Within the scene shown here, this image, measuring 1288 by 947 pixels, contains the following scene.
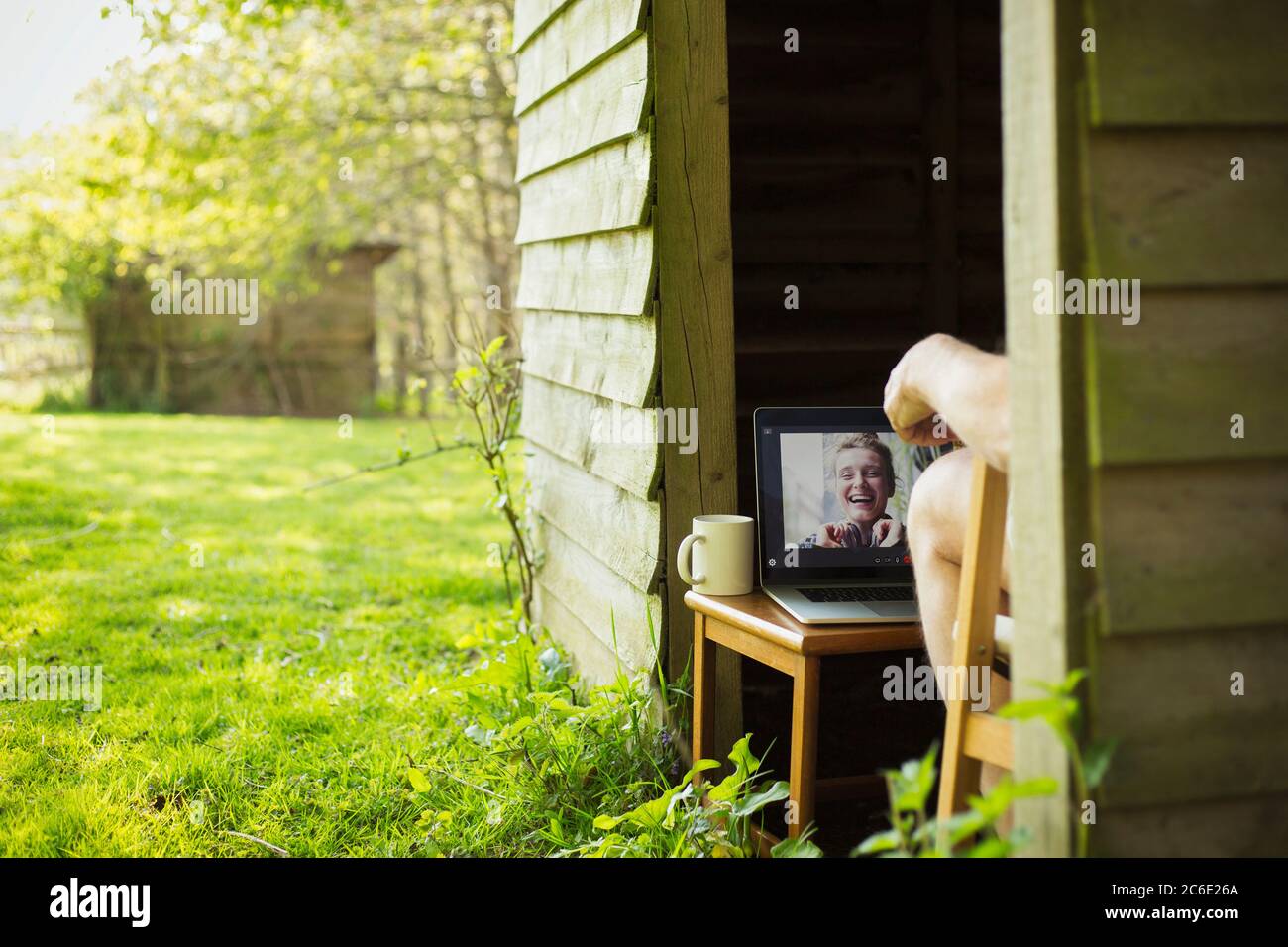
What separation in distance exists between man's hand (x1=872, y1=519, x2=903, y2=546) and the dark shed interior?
0.84 metres

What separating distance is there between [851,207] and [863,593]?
146cm

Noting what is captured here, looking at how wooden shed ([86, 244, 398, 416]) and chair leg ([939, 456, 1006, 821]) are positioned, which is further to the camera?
wooden shed ([86, 244, 398, 416])

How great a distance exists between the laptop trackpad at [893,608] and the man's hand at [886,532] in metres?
0.26

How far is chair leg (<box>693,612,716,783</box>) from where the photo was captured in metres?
2.48

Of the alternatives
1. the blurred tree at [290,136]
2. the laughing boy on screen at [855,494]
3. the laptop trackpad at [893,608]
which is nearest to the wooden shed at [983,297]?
the laughing boy on screen at [855,494]

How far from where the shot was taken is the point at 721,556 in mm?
2479

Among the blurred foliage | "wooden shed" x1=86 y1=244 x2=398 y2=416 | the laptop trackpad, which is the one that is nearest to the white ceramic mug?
the laptop trackpad

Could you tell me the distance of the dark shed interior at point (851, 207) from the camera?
11.0ft

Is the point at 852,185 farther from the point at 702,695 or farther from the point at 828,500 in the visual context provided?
the point at 702,695

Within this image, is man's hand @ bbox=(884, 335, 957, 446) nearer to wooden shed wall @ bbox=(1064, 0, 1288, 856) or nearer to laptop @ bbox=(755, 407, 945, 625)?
wooden shed wall @ bbox=(1064, 0, 1288, 856)

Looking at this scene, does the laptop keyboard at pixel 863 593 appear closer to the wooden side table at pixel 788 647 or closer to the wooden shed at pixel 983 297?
the wooden side table at pixel 788 647

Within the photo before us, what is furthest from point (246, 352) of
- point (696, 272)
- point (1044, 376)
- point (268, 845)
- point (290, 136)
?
point (1044, 376)

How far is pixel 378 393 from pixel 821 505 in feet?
40.2
